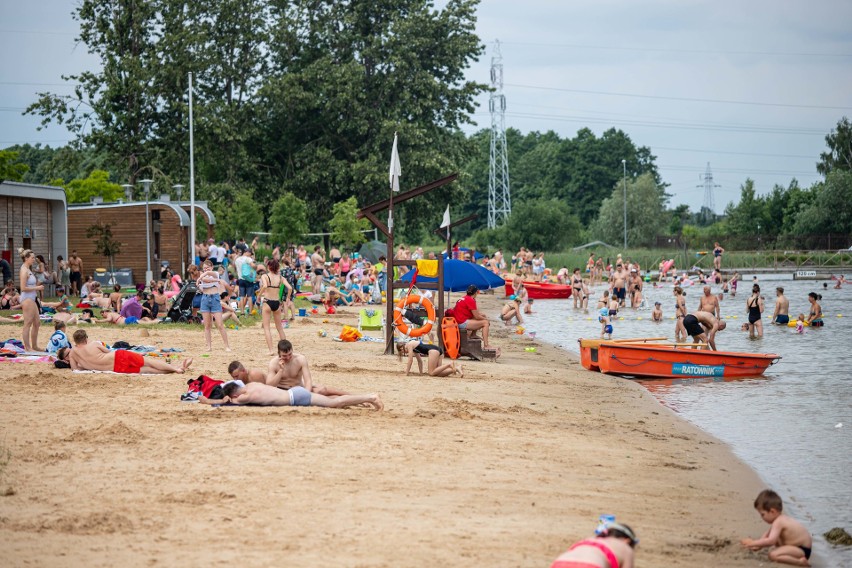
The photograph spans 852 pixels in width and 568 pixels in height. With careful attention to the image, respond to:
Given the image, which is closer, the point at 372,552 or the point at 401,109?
the point at 372,552

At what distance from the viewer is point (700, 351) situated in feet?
60.7

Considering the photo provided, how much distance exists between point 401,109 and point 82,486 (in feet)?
153

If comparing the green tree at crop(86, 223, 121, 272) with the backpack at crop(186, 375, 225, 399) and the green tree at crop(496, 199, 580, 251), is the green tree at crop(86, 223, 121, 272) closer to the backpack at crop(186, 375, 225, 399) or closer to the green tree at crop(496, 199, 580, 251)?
the backpack at crop(186, 375, 225, 399)

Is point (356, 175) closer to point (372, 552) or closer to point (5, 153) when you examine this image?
point (5, 153)

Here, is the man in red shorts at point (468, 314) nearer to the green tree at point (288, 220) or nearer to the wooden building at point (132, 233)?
the wooden building at point (132, 233)

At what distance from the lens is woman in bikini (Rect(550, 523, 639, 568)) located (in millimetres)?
5973

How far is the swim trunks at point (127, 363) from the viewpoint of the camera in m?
14.1

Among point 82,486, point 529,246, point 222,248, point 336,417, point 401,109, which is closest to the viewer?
point 82,486

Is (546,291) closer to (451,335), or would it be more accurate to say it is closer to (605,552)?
(451,335)

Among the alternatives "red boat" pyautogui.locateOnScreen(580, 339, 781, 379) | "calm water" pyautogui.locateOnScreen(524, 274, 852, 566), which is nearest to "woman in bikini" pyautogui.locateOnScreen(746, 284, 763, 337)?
"calm water" pyautogui.locateOnScreen(524, 274, 852, 566)

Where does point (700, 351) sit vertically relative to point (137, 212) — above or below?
below

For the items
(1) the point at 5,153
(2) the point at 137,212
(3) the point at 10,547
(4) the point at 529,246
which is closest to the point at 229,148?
(1) the point at 5,153

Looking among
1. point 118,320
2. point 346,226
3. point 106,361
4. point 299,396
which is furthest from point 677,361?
point 346,226

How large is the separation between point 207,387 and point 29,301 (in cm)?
576
